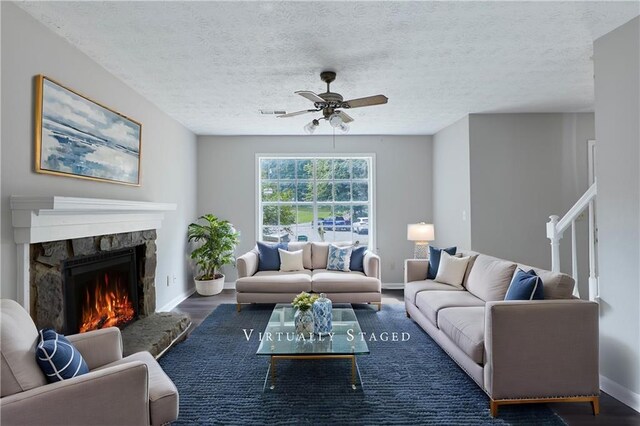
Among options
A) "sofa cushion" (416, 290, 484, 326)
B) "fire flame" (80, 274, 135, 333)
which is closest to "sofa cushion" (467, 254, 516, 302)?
"sofa cushion" (416, 290, 484, 326)

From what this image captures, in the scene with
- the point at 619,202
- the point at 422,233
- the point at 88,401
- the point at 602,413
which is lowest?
the point at 602,413

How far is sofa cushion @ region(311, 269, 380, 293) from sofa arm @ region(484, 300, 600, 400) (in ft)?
7.44

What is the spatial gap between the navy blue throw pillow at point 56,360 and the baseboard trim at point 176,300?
102 inches

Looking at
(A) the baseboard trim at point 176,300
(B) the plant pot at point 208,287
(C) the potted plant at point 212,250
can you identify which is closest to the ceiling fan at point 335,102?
(C) the potted plant at point 212,250

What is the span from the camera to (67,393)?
1504 millimetres

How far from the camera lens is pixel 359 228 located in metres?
5.95

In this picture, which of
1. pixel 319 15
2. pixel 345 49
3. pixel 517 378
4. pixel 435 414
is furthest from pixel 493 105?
pixel 435 414

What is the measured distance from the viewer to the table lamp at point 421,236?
5.09 metres

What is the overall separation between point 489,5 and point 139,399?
289 cm

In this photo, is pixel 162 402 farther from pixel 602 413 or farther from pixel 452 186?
pixel 452 186

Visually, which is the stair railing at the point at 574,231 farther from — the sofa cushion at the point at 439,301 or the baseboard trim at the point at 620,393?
the sofa cushion at the point at 439,301

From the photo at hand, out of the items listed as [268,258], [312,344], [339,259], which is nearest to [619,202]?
[312,344]

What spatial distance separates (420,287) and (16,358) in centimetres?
333

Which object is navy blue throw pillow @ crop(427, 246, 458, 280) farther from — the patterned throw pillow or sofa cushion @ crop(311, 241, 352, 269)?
sofa cushion @ crop(311, 241, 352, 269)
